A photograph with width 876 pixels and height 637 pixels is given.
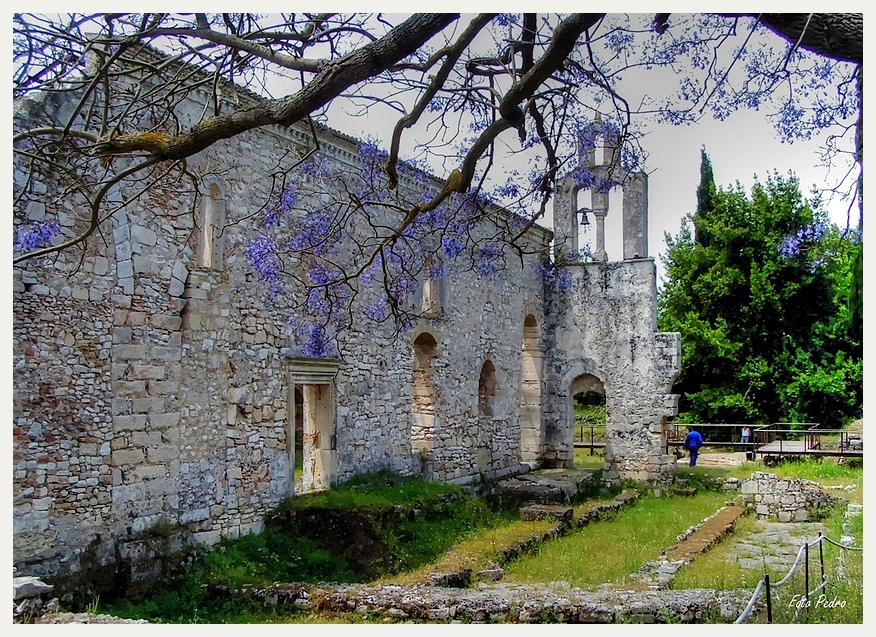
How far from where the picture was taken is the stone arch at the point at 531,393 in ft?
58.3

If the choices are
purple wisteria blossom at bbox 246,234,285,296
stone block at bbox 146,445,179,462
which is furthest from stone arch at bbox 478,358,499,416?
stone block at bbox 146,445,179,462

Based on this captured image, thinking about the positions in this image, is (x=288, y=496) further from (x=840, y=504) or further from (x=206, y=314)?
(x=840, y=504)

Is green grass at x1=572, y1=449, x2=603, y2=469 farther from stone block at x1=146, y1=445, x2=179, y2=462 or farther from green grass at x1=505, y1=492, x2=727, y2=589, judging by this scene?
stone block at x1=146, y1=445, x2=179, y2=462

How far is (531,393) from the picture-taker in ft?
59.0

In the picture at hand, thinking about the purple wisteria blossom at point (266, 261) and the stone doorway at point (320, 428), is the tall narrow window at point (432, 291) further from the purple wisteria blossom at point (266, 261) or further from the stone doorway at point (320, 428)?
the purple wisteria blossom at point (266, 261)

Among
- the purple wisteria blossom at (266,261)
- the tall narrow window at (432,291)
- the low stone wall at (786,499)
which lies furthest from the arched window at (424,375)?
the low stone wall at (786,499)

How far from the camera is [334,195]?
37.6 ft

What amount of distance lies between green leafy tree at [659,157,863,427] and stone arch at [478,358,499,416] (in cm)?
421

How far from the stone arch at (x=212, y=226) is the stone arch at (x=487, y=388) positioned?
299 inches

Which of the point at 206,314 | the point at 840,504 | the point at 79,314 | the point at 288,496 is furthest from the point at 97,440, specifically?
the point at 840,504

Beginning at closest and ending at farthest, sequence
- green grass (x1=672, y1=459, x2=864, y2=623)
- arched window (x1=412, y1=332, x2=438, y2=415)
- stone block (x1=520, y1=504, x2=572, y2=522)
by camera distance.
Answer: green grass (x1=672, y1=459, x2=864, y2=623) → stone block (x1=520, y1=504, x2=572, y2=522) → arched window (x1=412, y1=332, x2=438, y2=415)

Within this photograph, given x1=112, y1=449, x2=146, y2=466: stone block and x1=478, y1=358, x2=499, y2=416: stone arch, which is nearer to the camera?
x1=112, y1=449, x2=146, y2=466: stone block

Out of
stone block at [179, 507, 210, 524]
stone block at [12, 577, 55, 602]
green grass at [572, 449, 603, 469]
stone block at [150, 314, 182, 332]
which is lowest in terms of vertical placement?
green grass at [572, 449, 603, 469]

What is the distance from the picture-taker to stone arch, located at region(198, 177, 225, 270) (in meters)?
9.29
